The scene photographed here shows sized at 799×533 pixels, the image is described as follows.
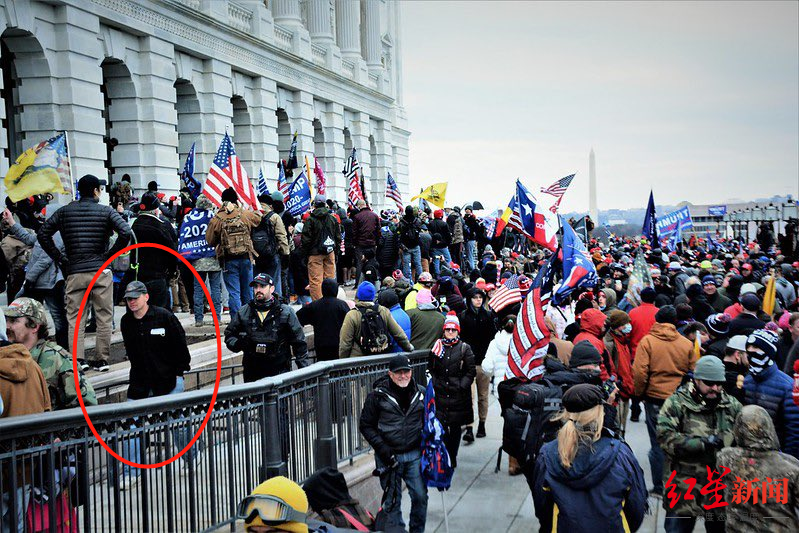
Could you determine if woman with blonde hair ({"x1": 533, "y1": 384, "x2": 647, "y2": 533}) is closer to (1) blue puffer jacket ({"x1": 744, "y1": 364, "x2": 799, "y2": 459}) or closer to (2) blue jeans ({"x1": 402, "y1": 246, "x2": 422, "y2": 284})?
(1) blue puffer jacket ({"x1": 744, "y1": 364, "x2": 799, "y2": 459})

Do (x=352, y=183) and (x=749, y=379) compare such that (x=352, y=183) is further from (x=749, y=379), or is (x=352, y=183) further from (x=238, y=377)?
(x=749, y=379)

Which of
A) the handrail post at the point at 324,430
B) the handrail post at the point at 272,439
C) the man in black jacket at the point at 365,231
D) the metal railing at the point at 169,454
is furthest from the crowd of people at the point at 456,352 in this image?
the man in black jacket at the point at 365,231

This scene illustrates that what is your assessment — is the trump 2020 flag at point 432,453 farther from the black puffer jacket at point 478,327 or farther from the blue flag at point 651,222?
the blue flag at point 651,222

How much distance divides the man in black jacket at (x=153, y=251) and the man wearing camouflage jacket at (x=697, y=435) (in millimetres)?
6516

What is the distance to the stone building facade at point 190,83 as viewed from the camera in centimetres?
1947

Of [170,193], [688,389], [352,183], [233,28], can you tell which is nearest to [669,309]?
[688,389]

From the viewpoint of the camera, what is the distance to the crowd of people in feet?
17.5

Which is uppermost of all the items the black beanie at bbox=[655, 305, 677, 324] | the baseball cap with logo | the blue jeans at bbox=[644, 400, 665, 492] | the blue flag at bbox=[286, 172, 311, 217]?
the blue flag at bbox=[286, 172, 311, 217]

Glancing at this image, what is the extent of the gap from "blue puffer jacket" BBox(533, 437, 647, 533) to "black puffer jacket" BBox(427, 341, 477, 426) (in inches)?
171

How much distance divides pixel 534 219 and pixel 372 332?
4.46 metres

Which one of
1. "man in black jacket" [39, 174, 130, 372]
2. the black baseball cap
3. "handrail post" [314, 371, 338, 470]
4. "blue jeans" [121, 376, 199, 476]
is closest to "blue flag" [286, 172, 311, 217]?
"man in black jacket" [39, 174, 130, 372]

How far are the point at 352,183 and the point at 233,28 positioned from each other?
1005 cm

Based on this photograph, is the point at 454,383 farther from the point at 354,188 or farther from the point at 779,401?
the point at 354,188

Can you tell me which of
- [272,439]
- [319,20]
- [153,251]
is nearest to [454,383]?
[272,439]
